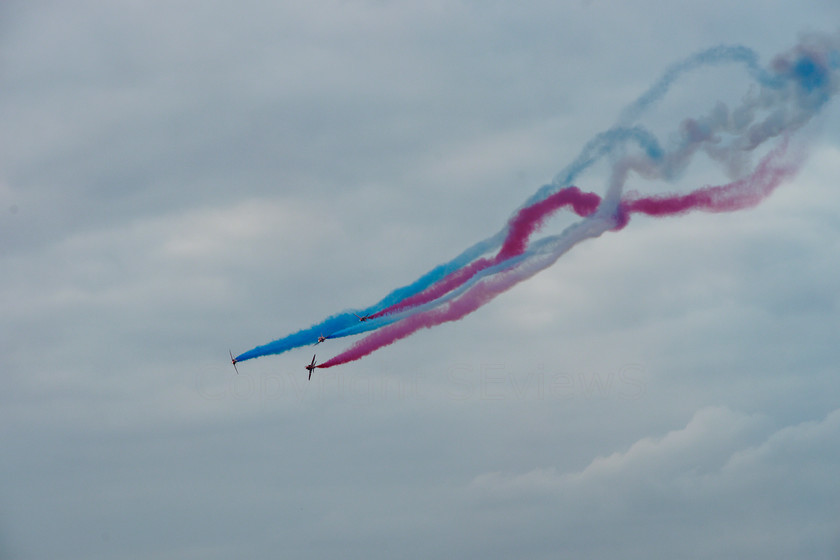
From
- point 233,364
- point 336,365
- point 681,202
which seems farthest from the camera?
point 233,364

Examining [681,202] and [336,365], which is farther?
[336,365]

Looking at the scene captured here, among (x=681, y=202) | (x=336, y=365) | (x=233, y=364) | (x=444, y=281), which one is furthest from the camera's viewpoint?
(x=233, y=364)

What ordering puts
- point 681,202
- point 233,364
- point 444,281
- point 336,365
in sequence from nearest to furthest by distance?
point 681,202, point 444,281, point 336,365, point 233,364

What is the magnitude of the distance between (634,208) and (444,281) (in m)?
12.3

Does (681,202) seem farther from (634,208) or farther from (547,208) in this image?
(547,208)

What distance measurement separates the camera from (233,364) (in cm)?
9100

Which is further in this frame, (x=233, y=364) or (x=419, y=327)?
(x=233, y=364)

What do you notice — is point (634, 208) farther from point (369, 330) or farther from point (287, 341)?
point (287, 341)

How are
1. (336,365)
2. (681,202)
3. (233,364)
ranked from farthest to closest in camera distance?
(233,364) → (336,365) → (681,202)

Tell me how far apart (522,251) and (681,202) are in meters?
9.57

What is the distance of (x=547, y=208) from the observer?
71.6m

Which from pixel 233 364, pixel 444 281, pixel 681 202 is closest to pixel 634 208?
pixel 681 202

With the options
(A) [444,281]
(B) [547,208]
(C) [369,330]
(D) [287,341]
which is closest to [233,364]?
(D) [287,341]

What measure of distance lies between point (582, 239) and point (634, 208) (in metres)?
3.43
